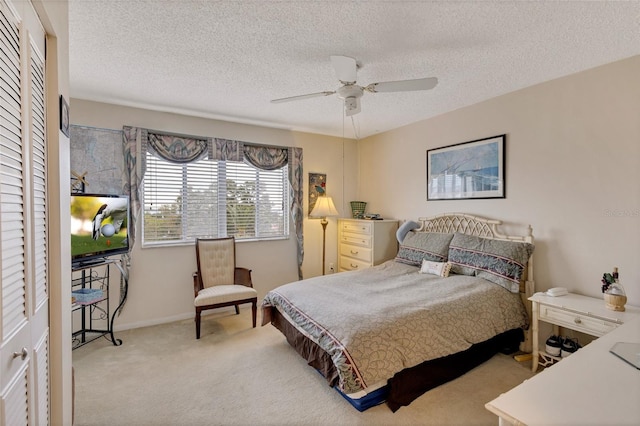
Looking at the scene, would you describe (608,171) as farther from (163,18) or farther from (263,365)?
(163,18)

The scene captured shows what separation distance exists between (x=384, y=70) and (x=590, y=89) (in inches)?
72.8

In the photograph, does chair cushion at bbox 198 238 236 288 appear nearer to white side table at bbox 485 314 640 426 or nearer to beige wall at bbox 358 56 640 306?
beige wall at bbox 358 56 640 306

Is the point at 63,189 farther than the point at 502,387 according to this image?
No

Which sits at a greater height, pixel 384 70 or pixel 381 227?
pixel 384 70

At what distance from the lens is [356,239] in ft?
15.3

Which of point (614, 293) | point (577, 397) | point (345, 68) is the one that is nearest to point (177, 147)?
point (345, 68)

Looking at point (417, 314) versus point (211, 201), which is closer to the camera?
point (417, 314)

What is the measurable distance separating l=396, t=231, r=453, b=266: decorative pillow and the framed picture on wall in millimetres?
1600

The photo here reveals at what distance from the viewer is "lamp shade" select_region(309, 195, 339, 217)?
4547mm

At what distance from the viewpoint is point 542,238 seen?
9.85 feet

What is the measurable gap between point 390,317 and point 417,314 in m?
0.24

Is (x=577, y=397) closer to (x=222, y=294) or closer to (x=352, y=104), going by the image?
(x=352, y=104)

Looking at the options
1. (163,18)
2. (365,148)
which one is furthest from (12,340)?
(365,148)

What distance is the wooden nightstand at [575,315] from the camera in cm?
219
